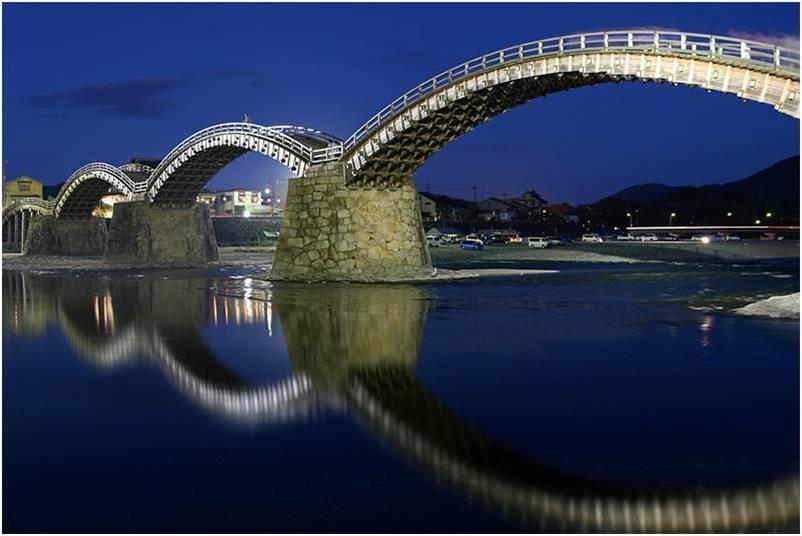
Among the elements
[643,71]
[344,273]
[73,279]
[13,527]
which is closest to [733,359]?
[13,527]

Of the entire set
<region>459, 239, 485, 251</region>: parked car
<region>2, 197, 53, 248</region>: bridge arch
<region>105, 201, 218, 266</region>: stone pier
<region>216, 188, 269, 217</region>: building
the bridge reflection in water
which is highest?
<region>216, 188, 269, 217</region>: building

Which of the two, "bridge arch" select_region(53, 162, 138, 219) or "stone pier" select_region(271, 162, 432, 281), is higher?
"bridge arch" select_region(53, 162, 138, 219)

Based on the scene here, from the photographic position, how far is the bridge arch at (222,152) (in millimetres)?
52625

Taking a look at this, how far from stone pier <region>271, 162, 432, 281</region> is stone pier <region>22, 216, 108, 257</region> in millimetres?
60266

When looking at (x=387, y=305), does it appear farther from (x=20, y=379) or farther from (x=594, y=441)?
(x=594, y=441)

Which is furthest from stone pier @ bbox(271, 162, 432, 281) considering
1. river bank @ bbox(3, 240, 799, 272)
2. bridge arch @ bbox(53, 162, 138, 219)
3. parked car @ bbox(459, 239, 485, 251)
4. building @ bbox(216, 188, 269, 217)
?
building @ bbox(216, 188, 269, 217)

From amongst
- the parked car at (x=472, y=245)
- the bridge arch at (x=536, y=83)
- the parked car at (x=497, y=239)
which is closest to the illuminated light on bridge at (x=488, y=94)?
the bridge arch at (x=536, y=83)

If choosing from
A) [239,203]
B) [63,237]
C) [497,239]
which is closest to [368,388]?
[63,237]

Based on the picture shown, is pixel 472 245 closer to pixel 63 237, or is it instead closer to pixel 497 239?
pixel 497 239

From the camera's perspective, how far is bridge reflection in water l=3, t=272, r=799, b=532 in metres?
8.60

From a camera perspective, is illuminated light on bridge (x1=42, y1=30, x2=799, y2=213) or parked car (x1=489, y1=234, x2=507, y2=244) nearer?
illuminated light on bridge (x1=42, y1=30, x2=799, y2=213)

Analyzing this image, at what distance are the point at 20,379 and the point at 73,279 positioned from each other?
4007 centimetres

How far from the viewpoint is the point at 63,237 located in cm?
9969

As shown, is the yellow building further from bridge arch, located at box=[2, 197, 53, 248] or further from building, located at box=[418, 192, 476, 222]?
building, located at box=[418, 192, 476, 222]
